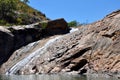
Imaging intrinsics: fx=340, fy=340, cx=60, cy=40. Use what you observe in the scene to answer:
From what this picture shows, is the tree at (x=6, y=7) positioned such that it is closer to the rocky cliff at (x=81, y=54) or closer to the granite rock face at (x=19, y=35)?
the granite rock face at (x=19, y=35)

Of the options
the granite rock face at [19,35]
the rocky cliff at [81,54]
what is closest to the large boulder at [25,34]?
the granite rock face at [19,35]

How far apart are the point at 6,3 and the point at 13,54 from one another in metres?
41.2

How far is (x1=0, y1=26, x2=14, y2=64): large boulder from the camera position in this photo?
77.1m

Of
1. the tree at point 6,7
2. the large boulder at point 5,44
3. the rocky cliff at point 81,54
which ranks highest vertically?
the tree at point 6,7

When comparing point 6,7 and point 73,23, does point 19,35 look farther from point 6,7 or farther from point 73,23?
point 73,23

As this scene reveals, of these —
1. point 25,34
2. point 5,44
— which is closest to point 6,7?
point 25,34

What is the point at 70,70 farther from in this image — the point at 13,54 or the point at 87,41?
the point at 13,54

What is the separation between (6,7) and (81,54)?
6466 centimetres

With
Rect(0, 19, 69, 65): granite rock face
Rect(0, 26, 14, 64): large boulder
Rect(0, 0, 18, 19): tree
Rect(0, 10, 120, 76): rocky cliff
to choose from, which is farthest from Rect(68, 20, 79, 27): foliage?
Rect(0, 10, 120, 76): rocky cliff

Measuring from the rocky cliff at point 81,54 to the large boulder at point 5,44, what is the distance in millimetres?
6553

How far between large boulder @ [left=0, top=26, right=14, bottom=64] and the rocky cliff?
21.5 ft

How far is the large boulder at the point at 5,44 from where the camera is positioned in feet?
253

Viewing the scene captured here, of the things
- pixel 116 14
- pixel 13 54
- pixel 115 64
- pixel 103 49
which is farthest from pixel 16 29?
pixel 115 64

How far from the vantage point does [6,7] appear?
115 meters
